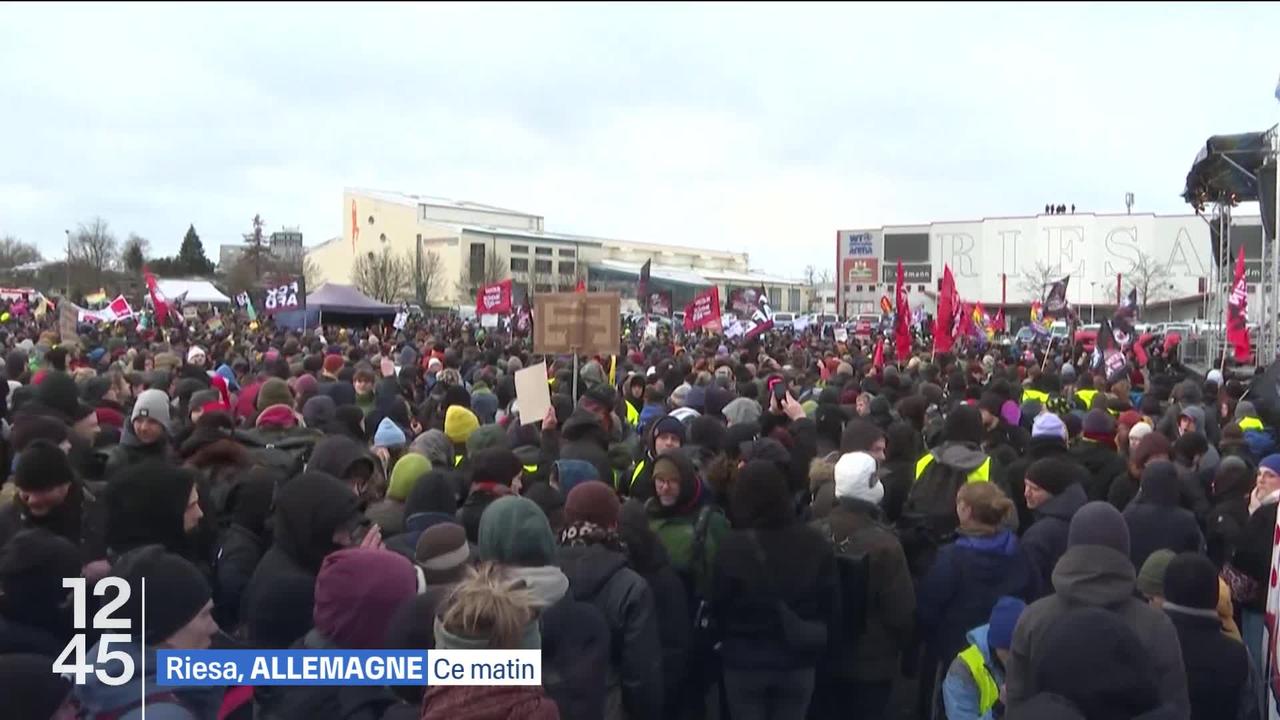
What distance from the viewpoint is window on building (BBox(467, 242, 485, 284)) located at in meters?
97.8

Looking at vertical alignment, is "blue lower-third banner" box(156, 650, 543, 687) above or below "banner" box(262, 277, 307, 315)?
below

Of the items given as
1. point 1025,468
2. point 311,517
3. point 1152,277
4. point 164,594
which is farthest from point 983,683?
point 1152,277

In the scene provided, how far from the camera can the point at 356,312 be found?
96.2 feet

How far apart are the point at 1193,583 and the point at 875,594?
138cm

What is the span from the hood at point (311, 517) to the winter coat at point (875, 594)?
209cm

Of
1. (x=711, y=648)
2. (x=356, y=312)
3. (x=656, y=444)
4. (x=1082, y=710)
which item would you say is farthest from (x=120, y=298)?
(x=1082, y=710)

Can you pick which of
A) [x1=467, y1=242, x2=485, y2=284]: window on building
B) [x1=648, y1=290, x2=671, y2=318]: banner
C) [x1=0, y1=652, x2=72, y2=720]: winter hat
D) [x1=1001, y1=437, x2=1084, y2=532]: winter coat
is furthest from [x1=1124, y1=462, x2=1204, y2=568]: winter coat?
[x1=467, y1=242, x2=485, y2=284]: window on building

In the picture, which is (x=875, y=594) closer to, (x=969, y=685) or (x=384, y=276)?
(x=969, y=685)

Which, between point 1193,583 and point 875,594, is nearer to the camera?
point 1193,583

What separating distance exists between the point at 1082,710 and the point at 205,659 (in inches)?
103

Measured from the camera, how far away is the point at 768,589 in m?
4.49

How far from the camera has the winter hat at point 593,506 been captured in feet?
14.0

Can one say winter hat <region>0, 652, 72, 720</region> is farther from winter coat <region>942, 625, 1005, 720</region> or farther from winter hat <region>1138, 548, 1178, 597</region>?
winter hat <region>1138, 548, 1178, 597</region>

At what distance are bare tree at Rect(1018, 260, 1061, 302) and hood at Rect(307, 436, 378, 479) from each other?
78874mm
